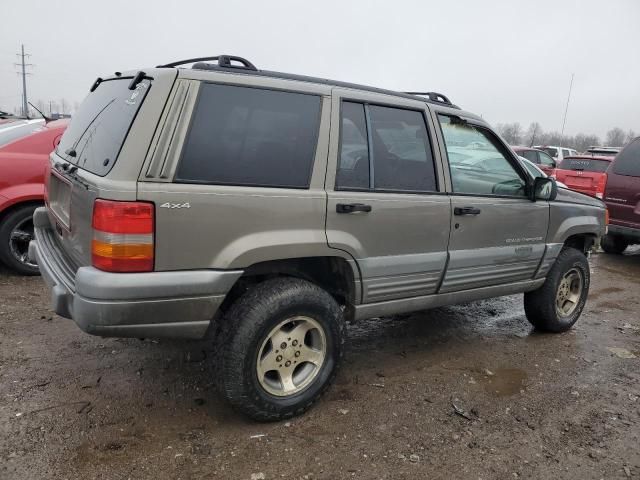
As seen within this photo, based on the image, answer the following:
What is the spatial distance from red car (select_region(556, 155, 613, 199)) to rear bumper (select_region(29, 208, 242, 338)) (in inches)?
379

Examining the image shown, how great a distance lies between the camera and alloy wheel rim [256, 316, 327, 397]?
281 centimetres

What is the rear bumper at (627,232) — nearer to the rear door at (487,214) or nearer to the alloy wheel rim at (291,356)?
the rear door at (487,214)

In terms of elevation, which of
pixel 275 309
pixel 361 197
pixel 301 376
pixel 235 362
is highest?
pixel 361 197

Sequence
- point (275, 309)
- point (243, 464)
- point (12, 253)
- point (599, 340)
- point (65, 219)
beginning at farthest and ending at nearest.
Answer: point (12, 253) < point (599, 340) < point (65, 219) < point (275, 309) < point (243, 464)

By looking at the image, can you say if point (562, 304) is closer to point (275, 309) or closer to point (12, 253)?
point (275, 309)

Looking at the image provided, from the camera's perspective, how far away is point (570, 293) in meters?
4.63

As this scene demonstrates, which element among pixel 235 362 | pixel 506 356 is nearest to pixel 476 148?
pixel 506 356

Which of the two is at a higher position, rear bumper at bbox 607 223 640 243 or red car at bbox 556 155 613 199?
red car at bbox 556 155 613 199

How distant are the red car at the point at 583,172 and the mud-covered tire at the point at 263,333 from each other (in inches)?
355

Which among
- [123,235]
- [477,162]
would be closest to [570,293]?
[477,162]

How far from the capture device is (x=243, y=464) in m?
2.52

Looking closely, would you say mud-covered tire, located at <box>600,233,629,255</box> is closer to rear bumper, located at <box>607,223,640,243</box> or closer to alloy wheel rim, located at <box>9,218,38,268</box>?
rear bumper, located at <box>607,223,640,243</box>

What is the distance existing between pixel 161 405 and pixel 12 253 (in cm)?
308

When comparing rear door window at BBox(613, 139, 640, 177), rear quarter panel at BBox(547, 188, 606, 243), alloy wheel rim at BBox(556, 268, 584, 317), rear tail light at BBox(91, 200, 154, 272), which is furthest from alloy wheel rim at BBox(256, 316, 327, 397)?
rear door window at BBox(613, 139, 640, 177)
